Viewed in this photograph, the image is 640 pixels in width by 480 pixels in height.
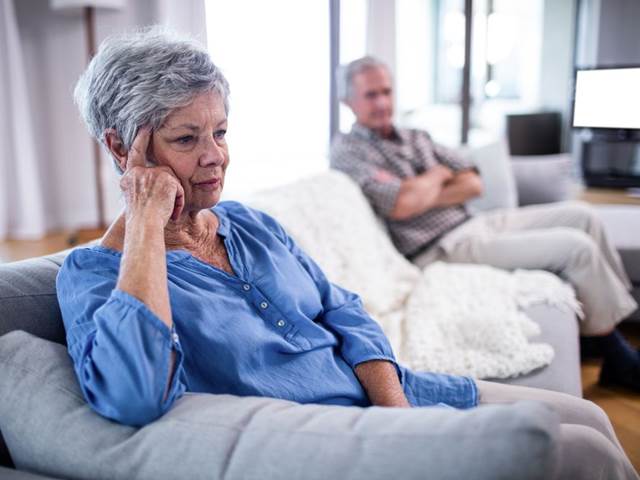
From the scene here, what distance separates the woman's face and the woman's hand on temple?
0.9 inches

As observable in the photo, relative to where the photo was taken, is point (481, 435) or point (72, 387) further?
point (72, 387)

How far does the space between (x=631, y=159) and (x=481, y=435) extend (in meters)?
6.15

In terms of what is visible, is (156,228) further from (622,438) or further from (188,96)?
(622,438)

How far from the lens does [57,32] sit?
4199 mm

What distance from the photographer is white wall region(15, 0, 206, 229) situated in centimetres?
413

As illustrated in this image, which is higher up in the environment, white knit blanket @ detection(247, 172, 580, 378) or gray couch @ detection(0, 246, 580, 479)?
gray couch @ detection(0, 246, 580, 479)

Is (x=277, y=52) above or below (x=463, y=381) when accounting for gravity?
above

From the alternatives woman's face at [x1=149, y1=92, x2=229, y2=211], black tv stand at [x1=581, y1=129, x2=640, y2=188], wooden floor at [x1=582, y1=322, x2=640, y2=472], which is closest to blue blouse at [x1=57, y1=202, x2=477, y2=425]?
woman's face at [x1=149, y1=92, x2=229, y2=211]

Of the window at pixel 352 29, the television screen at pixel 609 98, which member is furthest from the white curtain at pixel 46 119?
the television screen at pixel 609 98

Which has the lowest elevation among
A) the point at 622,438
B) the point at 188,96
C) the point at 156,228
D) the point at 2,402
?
the point at 622,438

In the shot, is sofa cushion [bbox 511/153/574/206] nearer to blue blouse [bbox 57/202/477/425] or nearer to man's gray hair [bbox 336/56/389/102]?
man's gray hair [bbox 336/56/389/102]

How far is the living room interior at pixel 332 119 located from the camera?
1.82 meters

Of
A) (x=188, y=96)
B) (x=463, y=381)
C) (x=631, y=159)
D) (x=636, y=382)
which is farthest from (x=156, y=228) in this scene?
(x=631, y=159)

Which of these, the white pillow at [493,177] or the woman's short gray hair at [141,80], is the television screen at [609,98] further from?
the white pillow at [493,177]
